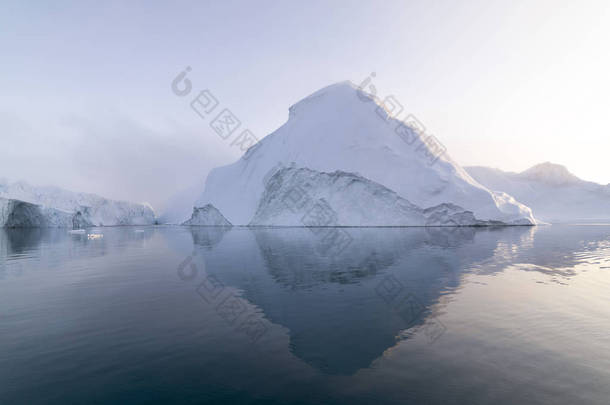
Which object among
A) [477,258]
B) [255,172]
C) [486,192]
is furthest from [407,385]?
[255,172]

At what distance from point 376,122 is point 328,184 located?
414 inches

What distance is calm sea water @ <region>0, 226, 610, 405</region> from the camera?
317 cm

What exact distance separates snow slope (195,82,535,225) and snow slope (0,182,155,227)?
36198 mm

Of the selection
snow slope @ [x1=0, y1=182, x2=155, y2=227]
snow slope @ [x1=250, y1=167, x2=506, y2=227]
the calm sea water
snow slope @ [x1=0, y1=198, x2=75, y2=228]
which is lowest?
the calm sea water

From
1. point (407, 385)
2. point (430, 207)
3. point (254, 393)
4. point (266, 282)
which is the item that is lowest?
point (407, 385)

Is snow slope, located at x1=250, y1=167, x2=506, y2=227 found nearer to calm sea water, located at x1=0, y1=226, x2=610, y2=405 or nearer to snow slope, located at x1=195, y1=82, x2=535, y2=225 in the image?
snow slope, located at x1=195, y1=82, x2=535, y2=225

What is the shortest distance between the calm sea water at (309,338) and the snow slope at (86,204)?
6352cm

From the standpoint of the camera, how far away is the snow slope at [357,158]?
109ft

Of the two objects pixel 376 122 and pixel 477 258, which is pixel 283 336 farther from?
pixel 376 122

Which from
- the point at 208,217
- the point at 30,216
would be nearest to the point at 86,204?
the point at 30,216

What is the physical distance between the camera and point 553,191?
220ft

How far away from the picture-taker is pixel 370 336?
4574 mm

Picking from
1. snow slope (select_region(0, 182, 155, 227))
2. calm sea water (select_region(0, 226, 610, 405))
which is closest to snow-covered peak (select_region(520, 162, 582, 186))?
calm sea water (select_region(0, 226, 610, 405))

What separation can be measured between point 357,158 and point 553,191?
57.5 m
